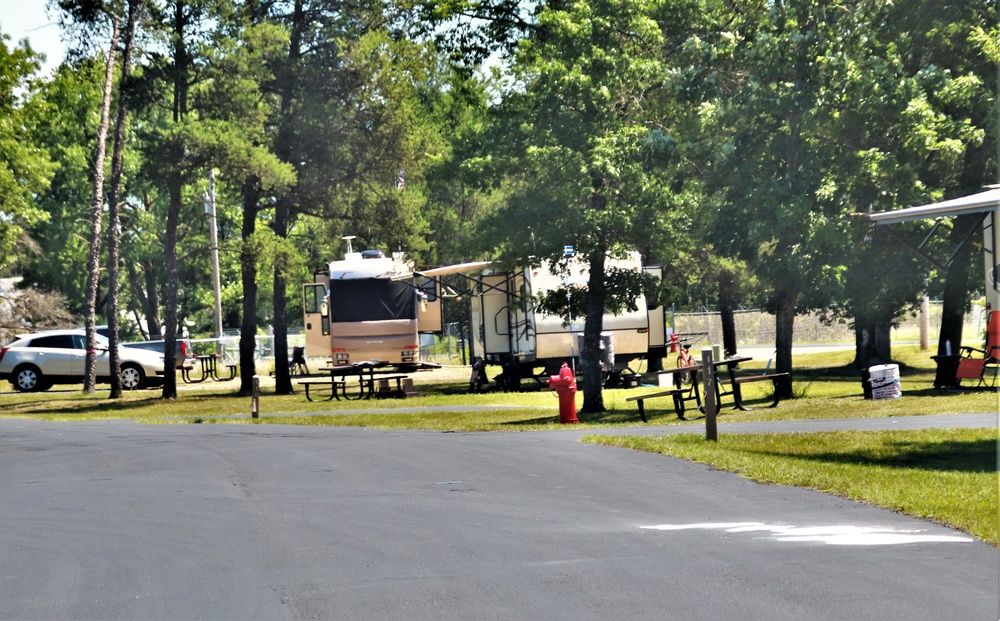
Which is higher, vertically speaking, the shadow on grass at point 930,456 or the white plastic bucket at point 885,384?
the white plastic bucket at point 885,384

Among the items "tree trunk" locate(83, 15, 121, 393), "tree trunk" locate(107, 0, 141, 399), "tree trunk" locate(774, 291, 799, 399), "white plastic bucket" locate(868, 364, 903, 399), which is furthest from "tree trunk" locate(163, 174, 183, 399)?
"white plastic bucket" locate(868, 364, 903, 399)

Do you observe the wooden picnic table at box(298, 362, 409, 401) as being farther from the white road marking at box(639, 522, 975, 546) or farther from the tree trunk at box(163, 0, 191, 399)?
the white road marking at box(639, 522, 975, 546)

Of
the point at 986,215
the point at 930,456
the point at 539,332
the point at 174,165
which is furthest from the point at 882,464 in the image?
the point at 174,165

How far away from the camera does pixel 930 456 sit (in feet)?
49.0

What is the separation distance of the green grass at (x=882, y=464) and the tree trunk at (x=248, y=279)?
20.2 m

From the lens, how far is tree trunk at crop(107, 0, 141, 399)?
36.8 m

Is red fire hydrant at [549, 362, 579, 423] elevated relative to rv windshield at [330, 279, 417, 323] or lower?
lower

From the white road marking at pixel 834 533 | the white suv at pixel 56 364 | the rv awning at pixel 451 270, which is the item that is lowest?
the white road marking at pixel 834 533

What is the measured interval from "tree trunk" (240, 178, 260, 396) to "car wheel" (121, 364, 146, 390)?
15.4 feet

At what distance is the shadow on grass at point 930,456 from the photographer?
1389cm

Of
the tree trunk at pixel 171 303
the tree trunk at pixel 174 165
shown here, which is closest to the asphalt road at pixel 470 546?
the tree trunk at pixel 174 165

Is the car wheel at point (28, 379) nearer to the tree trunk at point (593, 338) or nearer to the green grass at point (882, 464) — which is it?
the tree trunk at point (593, 338)

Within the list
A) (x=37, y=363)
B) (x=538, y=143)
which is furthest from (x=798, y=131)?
(x=37, y=363)

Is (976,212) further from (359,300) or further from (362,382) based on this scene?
(359,300)
